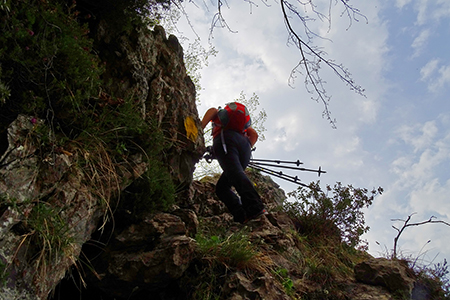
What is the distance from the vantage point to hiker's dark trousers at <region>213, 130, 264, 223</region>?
15.7ft

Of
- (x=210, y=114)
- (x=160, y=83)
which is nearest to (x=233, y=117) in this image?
(x=210, y=114)

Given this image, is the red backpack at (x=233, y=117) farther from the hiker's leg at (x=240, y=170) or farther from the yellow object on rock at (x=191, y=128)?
the yellow object on rock at (x=191, y=128)

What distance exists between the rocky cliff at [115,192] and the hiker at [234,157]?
0.26m

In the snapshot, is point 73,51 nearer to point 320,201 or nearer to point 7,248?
point 7,248

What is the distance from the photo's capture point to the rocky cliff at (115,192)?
2.21 m

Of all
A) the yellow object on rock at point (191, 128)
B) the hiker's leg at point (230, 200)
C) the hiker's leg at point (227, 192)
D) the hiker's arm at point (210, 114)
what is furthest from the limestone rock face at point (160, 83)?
the hiker's leg at point (230, 200)

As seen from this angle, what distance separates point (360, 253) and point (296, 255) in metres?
1.95

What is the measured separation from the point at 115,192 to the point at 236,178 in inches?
84.9

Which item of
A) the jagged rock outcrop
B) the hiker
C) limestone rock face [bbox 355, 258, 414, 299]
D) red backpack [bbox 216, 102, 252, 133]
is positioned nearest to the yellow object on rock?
the jagged rock outcrop

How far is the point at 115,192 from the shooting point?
9.95ft

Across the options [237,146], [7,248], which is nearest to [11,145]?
[7,248]

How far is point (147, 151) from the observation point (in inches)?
134

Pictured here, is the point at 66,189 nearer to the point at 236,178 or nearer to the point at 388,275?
the point at 236,178

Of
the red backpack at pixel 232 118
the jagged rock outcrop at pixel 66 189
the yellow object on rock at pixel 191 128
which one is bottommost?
the jagged rock outcrop at pixel 66 189
